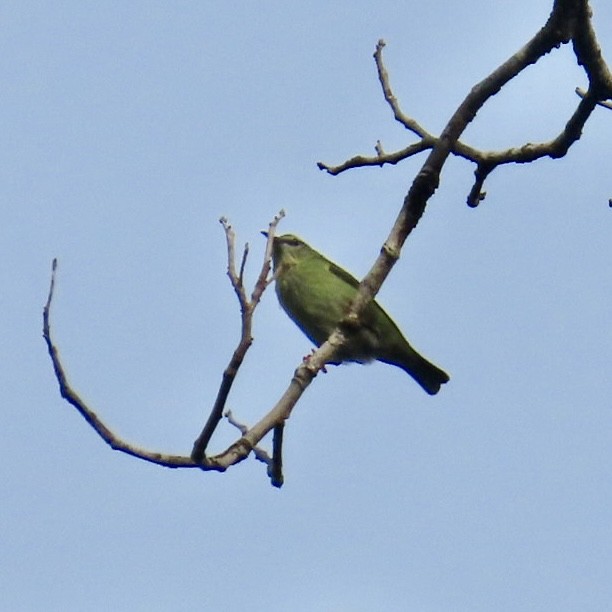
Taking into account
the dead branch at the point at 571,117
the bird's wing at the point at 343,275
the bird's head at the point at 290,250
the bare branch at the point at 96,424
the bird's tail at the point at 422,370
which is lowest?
the bare branch at the point at 96,424

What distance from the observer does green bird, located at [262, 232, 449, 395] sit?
844 cm

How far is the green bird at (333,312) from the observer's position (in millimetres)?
8438

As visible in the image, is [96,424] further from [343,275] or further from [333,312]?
[343,275]

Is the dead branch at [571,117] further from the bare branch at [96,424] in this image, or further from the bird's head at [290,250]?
the bird's head at [290,250]

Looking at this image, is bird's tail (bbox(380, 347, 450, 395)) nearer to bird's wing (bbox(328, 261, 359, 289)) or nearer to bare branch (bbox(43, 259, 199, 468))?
bird's wing (bbox(328, 261, 359, 289))

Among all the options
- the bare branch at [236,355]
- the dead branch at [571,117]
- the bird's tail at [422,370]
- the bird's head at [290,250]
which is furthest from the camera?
the bird's head at [290,250]

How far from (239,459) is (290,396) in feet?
0.83

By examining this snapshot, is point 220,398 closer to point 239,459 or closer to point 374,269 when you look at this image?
point 239,459

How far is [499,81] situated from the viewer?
4.28 m

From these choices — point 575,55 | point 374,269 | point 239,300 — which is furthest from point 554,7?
point 239,300

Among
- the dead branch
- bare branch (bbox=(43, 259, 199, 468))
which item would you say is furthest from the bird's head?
bare branch (bbox=(43, 259, 199, 468))

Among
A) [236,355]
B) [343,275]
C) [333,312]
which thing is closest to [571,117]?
[236,355]

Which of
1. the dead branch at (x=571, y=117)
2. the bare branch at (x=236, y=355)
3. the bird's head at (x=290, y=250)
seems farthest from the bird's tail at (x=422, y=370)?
the bare branch at (x=236, y=355)

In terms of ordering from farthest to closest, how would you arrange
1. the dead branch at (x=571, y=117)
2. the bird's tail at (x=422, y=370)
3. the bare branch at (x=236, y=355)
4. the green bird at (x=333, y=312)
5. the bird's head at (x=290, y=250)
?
the bird's head at (x=290, y=250), the bird's tail at (x=422, y=370), the green bird at (x=333, y=312), the dead branch at (x=571, y=117), the bare branch at (x=236, y=355)
